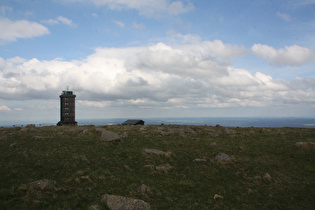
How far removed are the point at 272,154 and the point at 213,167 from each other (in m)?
9.36

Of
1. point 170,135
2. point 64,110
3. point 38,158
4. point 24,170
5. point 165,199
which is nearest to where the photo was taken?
point 165,199

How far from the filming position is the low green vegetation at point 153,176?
33.8 feet

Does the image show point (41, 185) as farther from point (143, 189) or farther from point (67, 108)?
point (67, 108)

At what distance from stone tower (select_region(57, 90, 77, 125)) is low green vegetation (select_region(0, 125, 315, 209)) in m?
29.1

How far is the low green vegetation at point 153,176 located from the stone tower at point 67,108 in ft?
95.5

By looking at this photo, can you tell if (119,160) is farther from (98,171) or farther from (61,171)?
(61,171)

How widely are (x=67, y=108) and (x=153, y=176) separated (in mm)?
45741

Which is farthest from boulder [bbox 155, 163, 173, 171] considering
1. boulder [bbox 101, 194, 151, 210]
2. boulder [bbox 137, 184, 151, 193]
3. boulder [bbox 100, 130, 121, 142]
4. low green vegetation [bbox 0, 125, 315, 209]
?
boulder [bbox 100, 130, 121, 142]

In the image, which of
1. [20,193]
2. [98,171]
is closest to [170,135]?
[98,171]

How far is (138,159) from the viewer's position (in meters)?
17.9

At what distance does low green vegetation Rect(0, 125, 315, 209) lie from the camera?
406 inches

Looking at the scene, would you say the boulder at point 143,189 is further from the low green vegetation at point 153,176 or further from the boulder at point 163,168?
the boulder at point 163,168

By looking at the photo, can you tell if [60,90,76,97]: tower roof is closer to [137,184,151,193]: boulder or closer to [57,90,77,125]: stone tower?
[57,90,77,125]: stone tower

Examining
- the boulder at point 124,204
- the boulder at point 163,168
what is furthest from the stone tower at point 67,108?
the boulder at point 124,204
